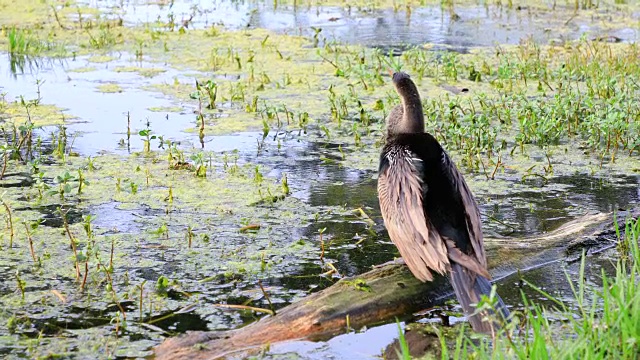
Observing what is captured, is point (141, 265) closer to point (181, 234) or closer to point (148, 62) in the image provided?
point (181, 234)

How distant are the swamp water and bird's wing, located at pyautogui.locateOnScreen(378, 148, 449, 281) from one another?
0.37 metres

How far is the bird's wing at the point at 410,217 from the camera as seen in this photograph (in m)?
4.78

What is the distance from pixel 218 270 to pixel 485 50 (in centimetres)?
711

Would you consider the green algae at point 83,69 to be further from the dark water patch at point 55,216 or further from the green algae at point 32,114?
the dark water patch at point 55,216

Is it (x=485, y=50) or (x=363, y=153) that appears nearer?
(x=363, y=153)

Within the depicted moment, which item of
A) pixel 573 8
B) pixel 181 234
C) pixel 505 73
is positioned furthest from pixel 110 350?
pixel 573 8

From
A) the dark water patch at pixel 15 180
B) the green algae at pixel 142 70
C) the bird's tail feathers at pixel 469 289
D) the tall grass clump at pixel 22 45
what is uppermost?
the tall grass clump at pixel 22 45

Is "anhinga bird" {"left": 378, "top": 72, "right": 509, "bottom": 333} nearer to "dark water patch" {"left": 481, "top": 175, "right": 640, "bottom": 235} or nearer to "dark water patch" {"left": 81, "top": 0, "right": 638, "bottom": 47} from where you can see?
"dark water patch" {"left": 481, "top": 175, "right": 640, "bottom": 235}

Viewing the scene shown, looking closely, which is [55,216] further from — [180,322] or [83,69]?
[83,69]

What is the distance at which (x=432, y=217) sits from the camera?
4.96 m

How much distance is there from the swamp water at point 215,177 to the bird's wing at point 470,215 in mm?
465

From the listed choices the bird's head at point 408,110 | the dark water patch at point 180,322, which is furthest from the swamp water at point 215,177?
the bird's head at point 408,110

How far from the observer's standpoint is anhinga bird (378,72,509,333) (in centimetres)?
467

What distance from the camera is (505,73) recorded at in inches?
365
